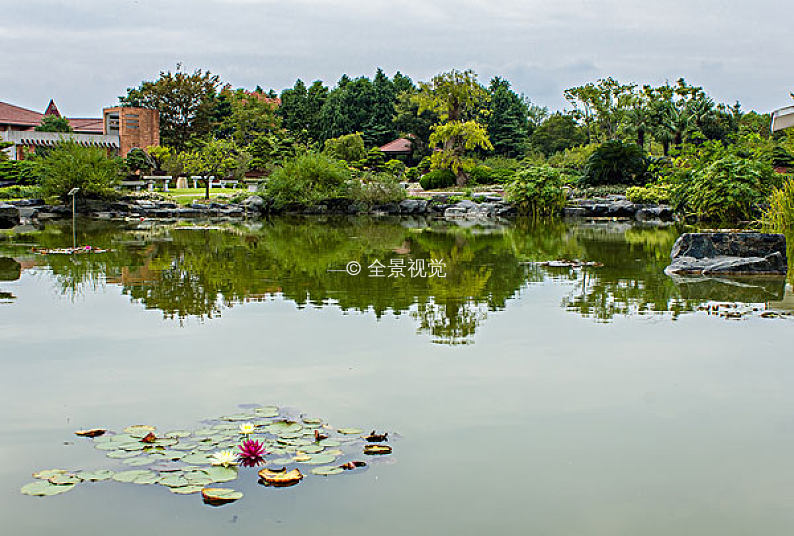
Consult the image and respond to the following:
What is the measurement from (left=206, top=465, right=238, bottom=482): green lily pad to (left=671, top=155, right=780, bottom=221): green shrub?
39.7ft

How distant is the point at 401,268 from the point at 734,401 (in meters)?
5.99

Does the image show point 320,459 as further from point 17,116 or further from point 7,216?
point 17,116

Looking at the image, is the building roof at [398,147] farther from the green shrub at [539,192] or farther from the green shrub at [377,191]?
the green shrub at [539,192]

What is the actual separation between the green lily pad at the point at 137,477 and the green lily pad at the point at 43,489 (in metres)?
0.17

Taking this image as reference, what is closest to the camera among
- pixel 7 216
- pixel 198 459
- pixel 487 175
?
pixel 198 459

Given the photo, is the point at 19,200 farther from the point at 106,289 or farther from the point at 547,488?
the point at 547,488

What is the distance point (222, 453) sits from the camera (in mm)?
3080

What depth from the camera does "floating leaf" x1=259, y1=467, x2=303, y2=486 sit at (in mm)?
2934

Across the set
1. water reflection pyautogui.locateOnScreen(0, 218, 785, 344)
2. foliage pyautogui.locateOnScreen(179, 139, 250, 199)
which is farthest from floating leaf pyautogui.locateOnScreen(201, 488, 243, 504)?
foliage pyautogui.locateOnScreen(179, 139, 250, 199)

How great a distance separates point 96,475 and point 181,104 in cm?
3845

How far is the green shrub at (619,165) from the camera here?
26.0 metres

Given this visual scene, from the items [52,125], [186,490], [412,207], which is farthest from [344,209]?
[52,125]

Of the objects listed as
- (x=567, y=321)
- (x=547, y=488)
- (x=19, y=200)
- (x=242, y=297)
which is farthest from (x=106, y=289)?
(x=19, y=200)

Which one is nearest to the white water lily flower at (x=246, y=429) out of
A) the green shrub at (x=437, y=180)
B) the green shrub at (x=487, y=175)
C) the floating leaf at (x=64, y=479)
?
the floating leaf at (x=64, y=479)
